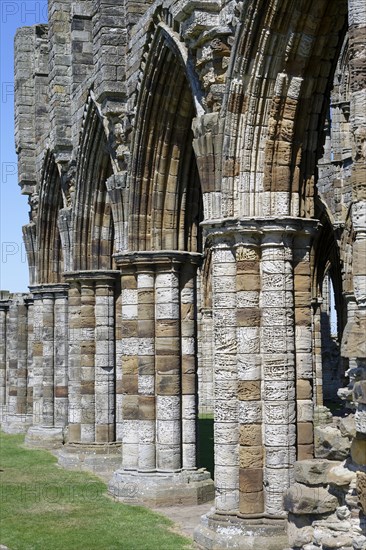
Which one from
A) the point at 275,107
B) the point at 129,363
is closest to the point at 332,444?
the point at 275,107

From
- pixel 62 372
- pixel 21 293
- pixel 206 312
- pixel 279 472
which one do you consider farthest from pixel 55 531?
pixel 206 312

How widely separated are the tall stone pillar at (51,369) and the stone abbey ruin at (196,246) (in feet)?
0.15

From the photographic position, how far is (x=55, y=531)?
10.8 metres

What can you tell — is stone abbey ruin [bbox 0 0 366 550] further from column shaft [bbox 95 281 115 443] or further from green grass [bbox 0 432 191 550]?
green grass [bbox 0 432 191 550]

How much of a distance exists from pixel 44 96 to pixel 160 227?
25.5 feet

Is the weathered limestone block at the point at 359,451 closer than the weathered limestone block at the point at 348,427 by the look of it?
Yes

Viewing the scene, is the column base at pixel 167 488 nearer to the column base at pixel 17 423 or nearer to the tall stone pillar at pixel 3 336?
the column base at pixel 17 423

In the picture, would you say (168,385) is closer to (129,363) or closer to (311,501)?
(129,363)

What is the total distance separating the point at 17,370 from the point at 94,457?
8.30m

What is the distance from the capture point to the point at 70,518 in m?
11.5

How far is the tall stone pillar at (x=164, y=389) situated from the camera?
12.2 m

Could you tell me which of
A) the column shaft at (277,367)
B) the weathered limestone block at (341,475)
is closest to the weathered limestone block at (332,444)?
the weathered limestone block at (341,475)

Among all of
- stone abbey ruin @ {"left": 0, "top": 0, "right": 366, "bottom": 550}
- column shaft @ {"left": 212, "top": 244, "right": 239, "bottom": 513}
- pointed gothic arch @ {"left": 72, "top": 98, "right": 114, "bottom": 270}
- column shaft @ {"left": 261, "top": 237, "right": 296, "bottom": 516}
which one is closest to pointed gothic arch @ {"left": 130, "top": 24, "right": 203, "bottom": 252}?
stone abbey ruin @ {"left": 0, "top": 0, "right": 366, "bottom": 550}

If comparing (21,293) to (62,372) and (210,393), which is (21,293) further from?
(210,393)
